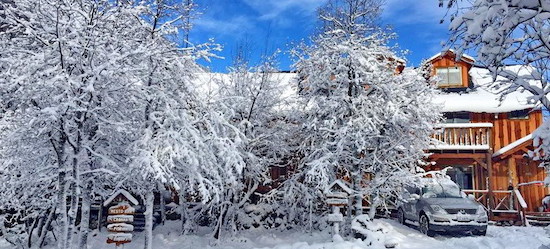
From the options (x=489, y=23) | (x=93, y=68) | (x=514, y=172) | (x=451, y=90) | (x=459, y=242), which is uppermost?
(x=451, y=90)

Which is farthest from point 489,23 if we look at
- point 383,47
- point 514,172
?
point 514,172

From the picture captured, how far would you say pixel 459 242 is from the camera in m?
11.8

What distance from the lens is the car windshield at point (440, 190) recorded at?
15375 millimetres

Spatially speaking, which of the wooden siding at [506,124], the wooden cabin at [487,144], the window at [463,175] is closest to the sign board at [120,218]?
the wooden cabin at [487,144]

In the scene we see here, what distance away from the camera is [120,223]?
406 inches

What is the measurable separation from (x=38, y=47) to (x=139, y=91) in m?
2.64

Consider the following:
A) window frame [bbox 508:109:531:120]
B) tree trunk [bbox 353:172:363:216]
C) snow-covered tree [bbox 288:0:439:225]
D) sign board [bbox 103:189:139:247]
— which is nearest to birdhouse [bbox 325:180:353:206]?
snow-covered tree [bbox 288:0:439:225]

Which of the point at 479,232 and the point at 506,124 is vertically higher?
the point at 506,124

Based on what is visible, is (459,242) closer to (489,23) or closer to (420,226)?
(420,226)

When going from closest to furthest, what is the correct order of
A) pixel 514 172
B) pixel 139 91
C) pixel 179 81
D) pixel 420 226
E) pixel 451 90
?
1. pixel 139 91
2. pixel 179 81
3. pixel 420 226
4. pixel 514 172
5. pixel 451 90

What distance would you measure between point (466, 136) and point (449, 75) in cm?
477

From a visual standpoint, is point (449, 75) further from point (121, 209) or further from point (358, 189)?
point (121, 209)

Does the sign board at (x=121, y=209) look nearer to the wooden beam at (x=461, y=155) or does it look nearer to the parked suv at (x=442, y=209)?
the parked suv at (x=442, y=209)

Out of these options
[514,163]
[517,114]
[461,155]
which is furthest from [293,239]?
[517,114]
